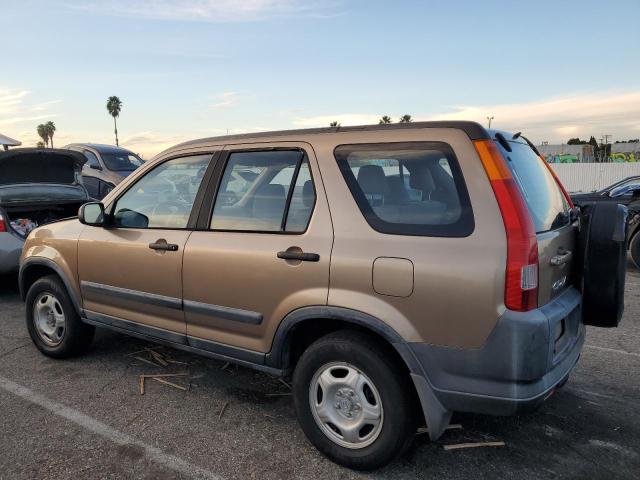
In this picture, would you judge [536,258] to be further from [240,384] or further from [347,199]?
[240,384]

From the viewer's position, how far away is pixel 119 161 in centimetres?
1257

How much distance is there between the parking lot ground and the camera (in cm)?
276

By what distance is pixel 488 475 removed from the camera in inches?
106

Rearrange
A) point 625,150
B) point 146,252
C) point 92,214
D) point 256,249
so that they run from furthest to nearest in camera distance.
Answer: point 625,150
point 92,214
point 146,252
point 256,249

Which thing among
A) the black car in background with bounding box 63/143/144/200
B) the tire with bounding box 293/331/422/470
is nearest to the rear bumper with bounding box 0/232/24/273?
the tire with bounding box 293/331/422/470

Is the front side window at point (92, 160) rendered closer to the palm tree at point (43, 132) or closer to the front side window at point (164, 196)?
the front side window at point (164, 196)

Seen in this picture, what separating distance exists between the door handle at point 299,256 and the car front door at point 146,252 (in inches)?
32.6

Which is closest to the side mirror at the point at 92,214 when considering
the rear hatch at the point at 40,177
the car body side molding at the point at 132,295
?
the car body side molding at the point at 132,295

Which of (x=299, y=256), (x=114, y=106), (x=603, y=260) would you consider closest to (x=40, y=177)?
(x=299, y=256)

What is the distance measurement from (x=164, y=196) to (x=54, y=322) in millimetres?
1697

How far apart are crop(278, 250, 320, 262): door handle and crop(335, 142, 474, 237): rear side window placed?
35cm

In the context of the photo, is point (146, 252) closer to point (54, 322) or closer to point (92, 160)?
point (54, 322)

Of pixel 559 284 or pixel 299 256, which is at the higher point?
pixel 299 256

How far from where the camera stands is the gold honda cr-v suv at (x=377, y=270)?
230 cm
